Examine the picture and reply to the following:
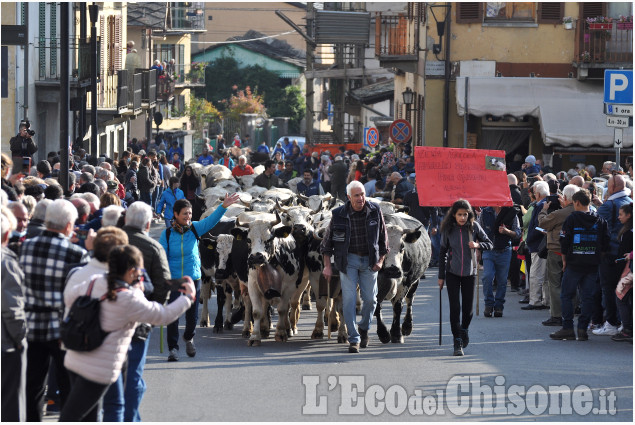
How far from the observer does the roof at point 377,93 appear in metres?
54.5

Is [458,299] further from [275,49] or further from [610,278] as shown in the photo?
[275,49]

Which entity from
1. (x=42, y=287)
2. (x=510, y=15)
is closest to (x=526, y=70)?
(x=510, y=15)

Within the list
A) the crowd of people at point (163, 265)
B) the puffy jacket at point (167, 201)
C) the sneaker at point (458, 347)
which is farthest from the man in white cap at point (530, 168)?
the sneaker at point (458, 347)

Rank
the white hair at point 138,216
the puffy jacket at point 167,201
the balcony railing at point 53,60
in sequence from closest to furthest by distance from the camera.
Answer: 1. the white hair at point 138,216
2. the puffy jacket at point 167,201
3. the balcony railing at point 53,60

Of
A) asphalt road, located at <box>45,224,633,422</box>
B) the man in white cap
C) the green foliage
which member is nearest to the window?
the man in white cap

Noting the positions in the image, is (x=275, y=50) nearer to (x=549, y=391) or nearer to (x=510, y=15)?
(x=510, y=15)

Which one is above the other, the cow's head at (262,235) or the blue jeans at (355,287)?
the cow's head at (262,235)

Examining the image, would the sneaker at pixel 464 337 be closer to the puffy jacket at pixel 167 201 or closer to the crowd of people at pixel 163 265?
the crowd of people at pixel 163 265

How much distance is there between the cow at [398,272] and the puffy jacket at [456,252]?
596 mm

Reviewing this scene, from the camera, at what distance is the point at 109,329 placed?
8547 millimetres

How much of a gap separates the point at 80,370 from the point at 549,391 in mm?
4924

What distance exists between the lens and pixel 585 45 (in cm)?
3428

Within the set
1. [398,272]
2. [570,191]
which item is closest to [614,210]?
[570,191]

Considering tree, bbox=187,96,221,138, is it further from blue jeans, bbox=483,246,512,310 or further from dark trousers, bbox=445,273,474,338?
dark trousers, bbox=445,273,474,338
